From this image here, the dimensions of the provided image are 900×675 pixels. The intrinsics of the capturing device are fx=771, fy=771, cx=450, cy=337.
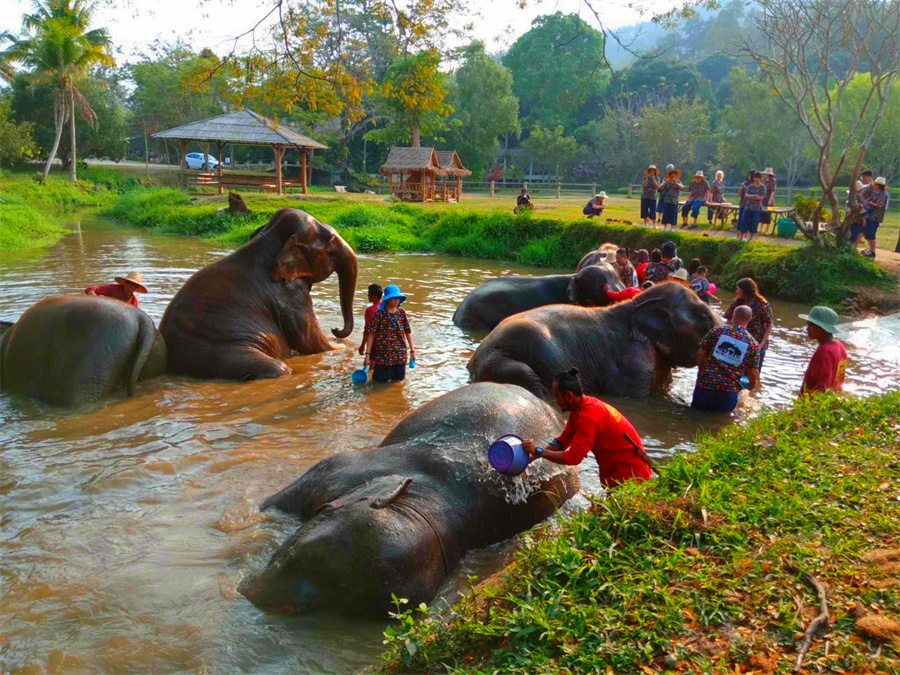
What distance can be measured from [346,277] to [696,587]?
22.6ft

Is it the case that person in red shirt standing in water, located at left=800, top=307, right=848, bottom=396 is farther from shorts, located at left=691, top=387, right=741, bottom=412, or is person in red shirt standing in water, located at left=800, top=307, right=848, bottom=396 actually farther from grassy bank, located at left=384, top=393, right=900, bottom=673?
grassy bank, located at left=384, top=393, right=900, bottom=673

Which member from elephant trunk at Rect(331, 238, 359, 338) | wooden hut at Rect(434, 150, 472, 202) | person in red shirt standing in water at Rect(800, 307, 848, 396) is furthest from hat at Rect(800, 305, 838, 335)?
wooden hut at Rect(434, 150, 472, 202)

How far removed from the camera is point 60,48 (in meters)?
38.7

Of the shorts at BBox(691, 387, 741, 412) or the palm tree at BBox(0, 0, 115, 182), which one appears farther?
the palm tree at BBox(0, 0, 115, 182)

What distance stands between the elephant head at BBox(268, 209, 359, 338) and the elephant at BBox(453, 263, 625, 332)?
246cm

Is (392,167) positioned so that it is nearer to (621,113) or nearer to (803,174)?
(621,113)

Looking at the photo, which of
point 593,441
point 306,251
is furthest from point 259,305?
point 593,441

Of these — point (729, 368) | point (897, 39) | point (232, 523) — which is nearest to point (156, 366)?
point (232, 523)

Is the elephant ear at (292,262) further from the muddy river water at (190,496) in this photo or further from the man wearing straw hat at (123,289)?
the man wearing straw hat at (123,289)

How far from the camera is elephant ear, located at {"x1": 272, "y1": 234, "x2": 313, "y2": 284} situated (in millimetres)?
8828

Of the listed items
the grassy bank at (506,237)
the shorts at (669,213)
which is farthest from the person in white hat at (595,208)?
the shorts at (669,213)

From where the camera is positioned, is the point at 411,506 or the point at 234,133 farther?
the point at 234,133

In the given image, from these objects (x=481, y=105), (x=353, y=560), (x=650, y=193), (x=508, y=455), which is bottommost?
(x=353, y=560)

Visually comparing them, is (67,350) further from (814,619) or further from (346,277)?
(814,619)
